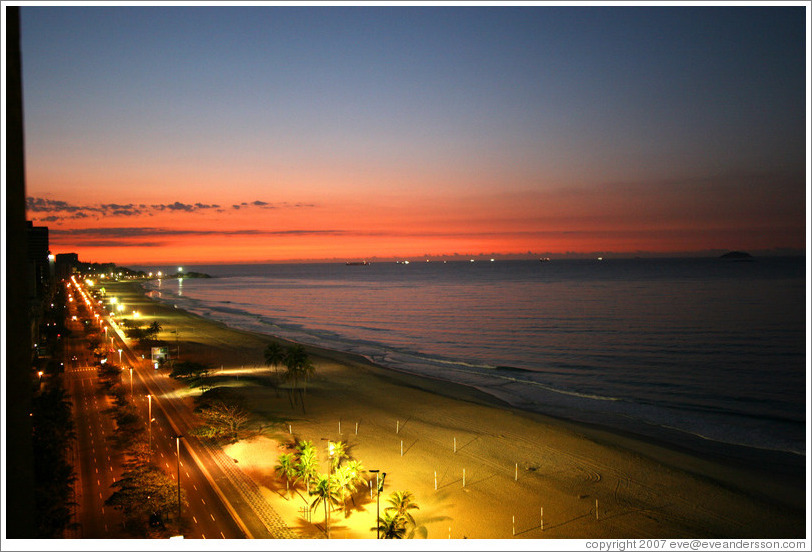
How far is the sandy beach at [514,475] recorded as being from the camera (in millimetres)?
20156

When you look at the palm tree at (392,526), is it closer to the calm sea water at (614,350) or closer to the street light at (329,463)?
the street light at (329,463)

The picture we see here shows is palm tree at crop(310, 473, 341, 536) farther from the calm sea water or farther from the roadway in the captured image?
the calm sea water

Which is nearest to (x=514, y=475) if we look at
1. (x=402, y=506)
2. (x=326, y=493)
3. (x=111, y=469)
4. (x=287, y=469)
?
(x=402, y=506)

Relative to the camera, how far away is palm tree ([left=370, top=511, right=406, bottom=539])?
693 inches

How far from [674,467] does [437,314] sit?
2852 inches

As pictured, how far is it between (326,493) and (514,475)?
9.62 meters

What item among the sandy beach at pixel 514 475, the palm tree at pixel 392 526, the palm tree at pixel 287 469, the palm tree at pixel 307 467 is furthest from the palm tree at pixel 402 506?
the palm tree at pixel 287 469

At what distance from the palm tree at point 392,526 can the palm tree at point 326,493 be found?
2224 millimetres

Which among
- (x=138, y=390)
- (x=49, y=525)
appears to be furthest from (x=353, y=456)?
(x=138, y=390)

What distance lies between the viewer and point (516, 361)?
5366cm

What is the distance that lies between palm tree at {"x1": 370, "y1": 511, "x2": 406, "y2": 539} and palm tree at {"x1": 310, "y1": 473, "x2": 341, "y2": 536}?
87.5 inches

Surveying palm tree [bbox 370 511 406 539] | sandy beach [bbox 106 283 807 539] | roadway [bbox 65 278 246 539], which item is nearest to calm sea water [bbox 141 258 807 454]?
sandy beach [bbox 106 283 807 539]

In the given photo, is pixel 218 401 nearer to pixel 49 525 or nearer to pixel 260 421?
pixel 260 421

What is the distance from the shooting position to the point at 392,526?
1770 centimetres
